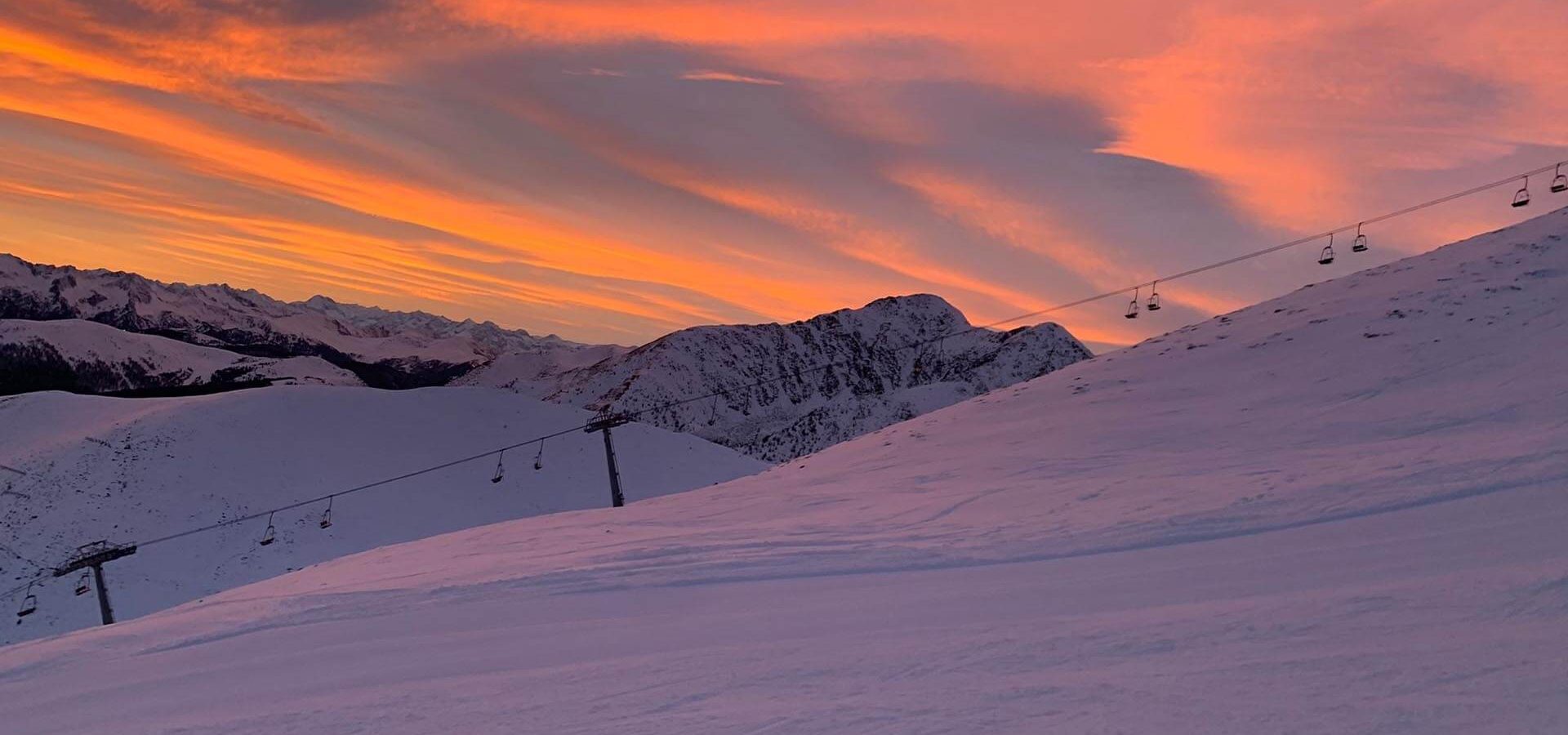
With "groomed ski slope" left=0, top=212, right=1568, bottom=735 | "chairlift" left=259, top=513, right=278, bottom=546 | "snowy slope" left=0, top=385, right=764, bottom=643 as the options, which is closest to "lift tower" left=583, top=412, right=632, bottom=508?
"groomed ski slope" left=0, top=212, right=1568, bottom=735

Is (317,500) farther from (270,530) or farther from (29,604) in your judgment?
(29,604)

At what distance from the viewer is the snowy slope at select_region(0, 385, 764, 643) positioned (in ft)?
141

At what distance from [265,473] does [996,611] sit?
5195 cm

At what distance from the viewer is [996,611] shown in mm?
8820

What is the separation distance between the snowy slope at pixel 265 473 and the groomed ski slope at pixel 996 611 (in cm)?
2908

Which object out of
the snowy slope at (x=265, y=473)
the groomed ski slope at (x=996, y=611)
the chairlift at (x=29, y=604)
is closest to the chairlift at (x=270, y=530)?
the snowy slope at (x=265, y=473)

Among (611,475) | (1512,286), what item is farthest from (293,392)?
(1512,286)

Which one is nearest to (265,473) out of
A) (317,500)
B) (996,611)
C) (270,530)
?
(317,500)

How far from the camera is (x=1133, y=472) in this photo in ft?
55.0

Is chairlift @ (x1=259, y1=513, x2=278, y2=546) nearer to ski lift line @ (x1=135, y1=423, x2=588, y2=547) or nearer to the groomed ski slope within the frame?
ski lift line @ (x1=135, y1=423, x2=588, y2=547)

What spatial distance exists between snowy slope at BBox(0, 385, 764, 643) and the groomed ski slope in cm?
2908

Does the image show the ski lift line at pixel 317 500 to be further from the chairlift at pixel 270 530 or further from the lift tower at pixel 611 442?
the lift tower at pixel 611 442

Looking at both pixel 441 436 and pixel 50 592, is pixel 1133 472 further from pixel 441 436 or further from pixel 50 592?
pixel 441 436

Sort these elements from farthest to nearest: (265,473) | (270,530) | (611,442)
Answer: (265,473) → (270,530) → (611,442)
